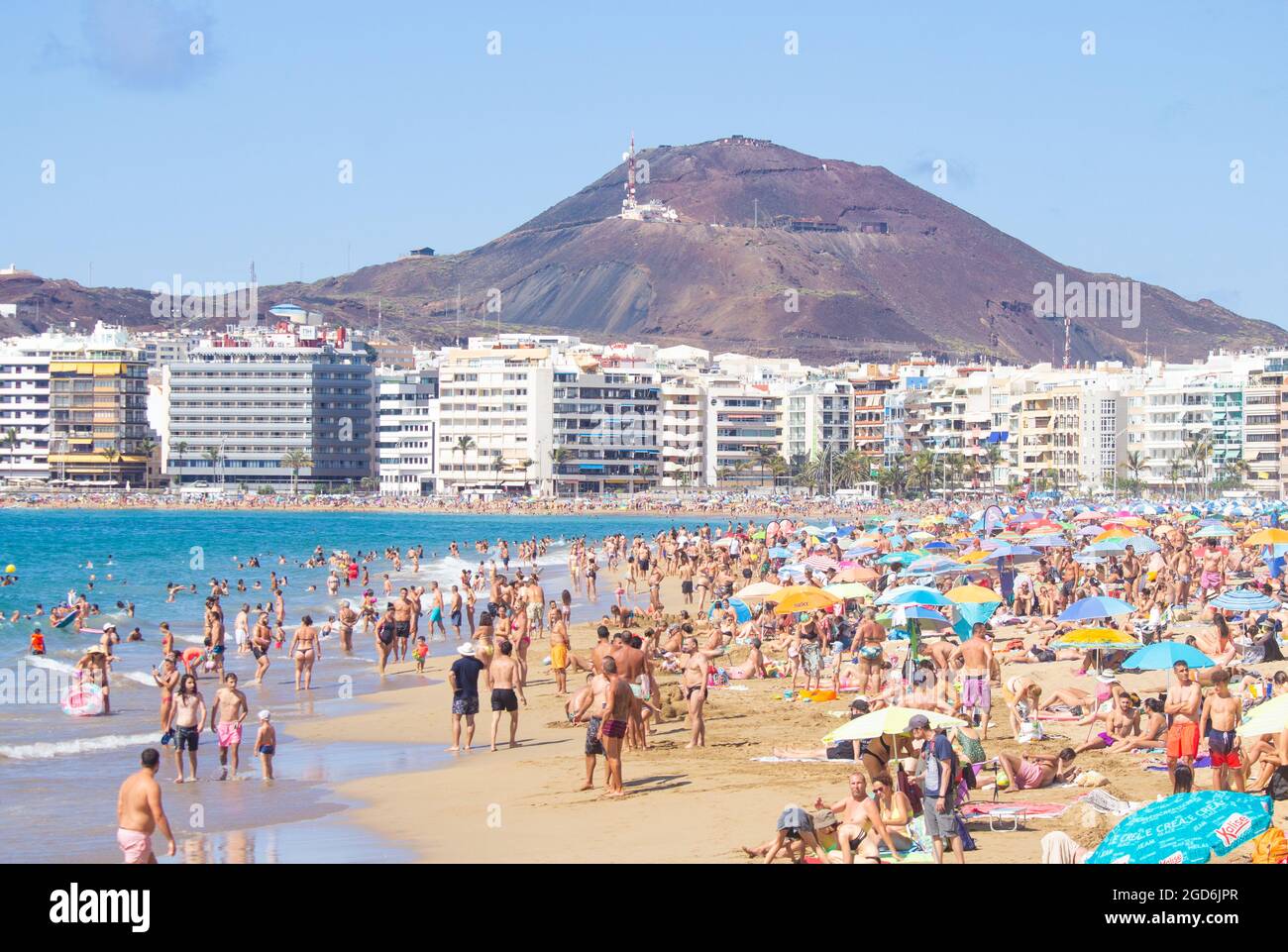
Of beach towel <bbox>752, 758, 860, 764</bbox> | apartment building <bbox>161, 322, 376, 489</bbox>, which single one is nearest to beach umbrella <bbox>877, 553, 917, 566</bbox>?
beach towel <bbox>752, 758, 860, 764</bbox>

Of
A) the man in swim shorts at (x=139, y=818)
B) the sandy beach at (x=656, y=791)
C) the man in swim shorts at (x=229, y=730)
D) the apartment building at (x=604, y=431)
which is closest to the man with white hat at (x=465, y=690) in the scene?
the sandy beach at (x=656, y=791)

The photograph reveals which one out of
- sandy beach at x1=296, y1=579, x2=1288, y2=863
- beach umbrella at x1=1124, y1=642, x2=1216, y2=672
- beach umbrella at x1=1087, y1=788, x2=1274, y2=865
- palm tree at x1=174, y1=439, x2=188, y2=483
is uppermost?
palm tree at x1=174, y1=439, x2=188, y2=483

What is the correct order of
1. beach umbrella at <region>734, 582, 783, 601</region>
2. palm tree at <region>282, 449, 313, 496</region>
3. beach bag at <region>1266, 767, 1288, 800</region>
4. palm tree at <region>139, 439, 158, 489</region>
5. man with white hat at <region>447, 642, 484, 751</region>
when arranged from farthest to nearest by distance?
palm tree at <region>139, 439, 158, 489</region> < palm tree at <region>282, 449, 313, 496</region> < beach umbrella at <region>734, 582, 783, 601</region> < man with white hat at <region>447, 642, 484, 751</region> < beach bag at <region>1266, 767, 1288, 800</region>

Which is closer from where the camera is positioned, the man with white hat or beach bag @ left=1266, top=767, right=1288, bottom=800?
beach bag @ left=1266, top=767, right=1288, bottom=800

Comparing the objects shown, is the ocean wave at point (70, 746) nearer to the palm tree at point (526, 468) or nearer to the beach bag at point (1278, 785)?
the beach bag at point (1278, 785)

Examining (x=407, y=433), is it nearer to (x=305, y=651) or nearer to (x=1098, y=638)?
(x=305, y=651)

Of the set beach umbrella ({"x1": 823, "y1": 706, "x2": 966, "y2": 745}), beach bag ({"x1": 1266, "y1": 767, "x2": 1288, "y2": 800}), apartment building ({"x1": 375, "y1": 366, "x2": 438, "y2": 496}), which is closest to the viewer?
beach umbrella ({"x1": 823, "y1": 706, "x2": 966, "y2": 745})

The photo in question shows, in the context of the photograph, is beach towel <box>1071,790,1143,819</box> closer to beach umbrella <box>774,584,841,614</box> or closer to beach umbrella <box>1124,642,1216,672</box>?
beach umbrella <box>1124,642,1216,672</box>
